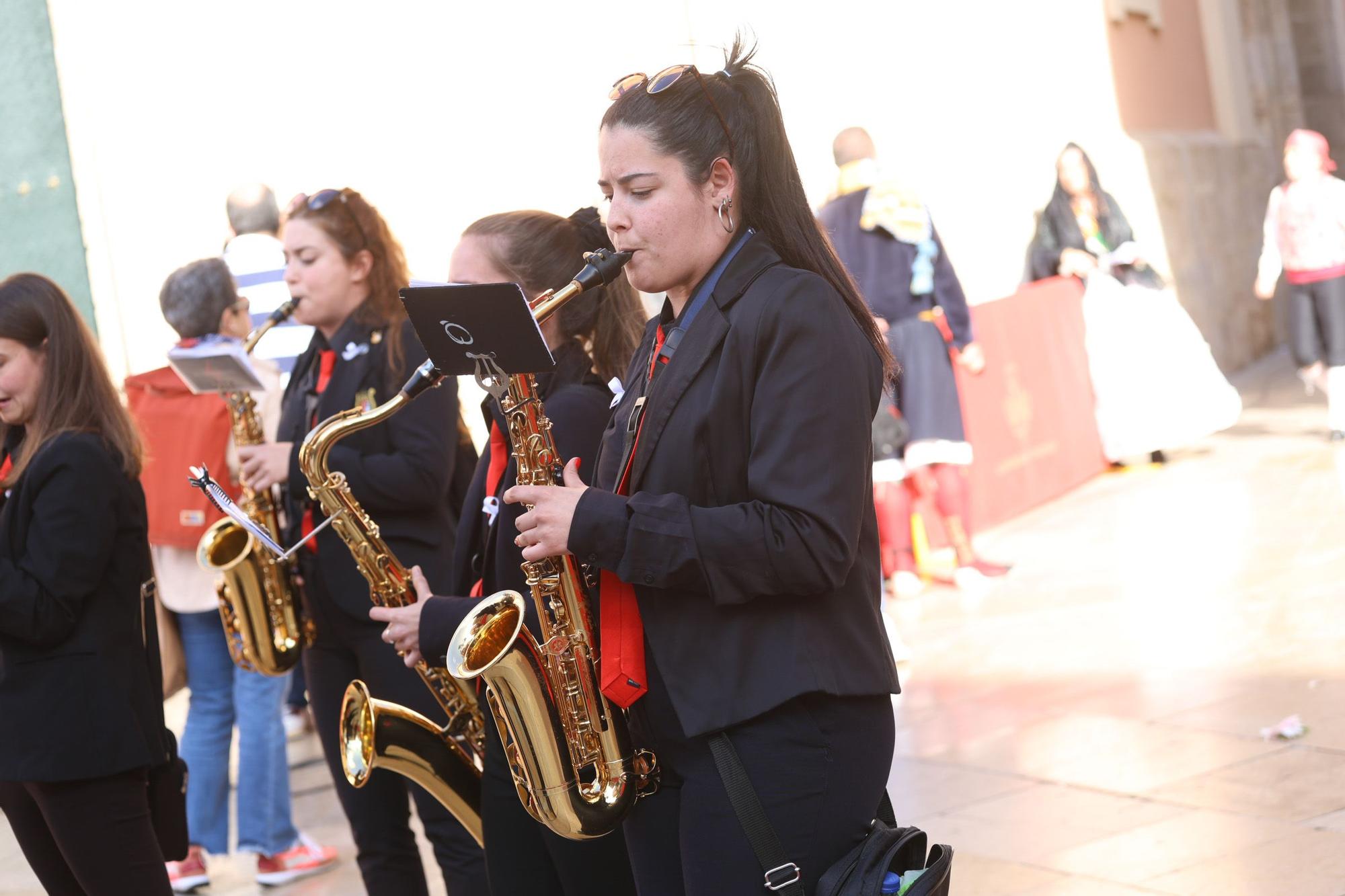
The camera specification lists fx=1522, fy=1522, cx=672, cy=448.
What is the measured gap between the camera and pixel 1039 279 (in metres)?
10.8

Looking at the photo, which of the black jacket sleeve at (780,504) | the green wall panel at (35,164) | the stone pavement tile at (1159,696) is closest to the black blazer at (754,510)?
the black jacket sleeve at (780,504)

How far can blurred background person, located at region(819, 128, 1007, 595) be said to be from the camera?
7.22 metres

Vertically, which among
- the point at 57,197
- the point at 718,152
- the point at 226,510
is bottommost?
the point at 226,510

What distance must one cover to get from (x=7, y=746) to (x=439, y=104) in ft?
16.8

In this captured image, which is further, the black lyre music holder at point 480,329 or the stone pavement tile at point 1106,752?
the stone pavement tile at point 1106,752

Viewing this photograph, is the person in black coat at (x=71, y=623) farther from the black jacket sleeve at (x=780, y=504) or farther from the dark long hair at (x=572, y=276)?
the black jacket sleeve at (x=780, y=504)

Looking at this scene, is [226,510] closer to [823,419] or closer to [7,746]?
[7,746]

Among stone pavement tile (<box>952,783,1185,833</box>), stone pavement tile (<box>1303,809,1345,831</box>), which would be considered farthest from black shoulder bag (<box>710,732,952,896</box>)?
stone pavement tile (<box>1303,809,1345,831</box>)

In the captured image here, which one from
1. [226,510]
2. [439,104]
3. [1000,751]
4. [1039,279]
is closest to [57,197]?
[439,104]

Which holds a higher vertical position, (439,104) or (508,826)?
(439,104)

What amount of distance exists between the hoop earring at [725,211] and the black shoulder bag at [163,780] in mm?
1793

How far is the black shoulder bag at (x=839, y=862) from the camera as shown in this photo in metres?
2.08

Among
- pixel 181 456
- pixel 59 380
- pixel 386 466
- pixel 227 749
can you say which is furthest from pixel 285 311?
pixel 227 749

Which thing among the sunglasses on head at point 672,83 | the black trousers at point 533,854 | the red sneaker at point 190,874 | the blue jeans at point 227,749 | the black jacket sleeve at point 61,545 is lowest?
the red sneaker at point 190,874
